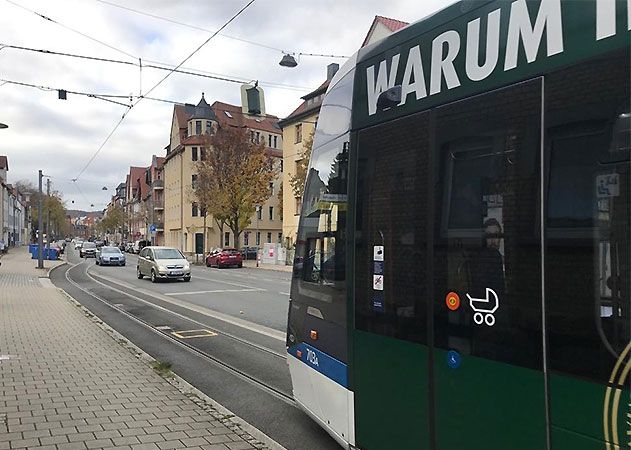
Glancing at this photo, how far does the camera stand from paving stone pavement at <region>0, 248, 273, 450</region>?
4625mm

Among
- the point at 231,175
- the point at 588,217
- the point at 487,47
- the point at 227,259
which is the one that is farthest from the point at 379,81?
the point at 231,175

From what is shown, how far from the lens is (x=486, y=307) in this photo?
2676 mm

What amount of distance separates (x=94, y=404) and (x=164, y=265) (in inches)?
744

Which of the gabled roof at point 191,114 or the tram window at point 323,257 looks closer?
the tram window at point 323,257

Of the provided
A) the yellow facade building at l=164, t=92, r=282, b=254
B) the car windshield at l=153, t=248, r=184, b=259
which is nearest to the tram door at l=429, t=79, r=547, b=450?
the car windshield at l=153, t=248, r=184, b=259

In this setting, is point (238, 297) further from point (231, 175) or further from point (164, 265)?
point (231, 175)

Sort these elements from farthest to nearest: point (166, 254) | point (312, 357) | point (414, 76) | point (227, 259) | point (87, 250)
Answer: point (87, 250), point (227, 259), point (166, 254), point (312, 357), point (414, 76)

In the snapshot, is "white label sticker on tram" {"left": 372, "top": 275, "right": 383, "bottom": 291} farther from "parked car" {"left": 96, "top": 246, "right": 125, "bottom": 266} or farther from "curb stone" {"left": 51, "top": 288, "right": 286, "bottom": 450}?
"parked car" {"left": 96, "top": 246, "right": 125, "bottom": 266}

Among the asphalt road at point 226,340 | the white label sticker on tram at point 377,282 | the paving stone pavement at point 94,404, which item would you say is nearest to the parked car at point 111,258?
the asphalt road at point 226,340

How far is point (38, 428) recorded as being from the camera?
15.9 ft

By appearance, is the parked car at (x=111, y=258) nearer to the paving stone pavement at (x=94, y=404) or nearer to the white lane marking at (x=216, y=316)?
the white lane marking at (x=216, y=316)

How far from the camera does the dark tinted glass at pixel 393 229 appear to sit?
3.16 m

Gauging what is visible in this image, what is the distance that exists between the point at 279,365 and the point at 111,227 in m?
A: 111

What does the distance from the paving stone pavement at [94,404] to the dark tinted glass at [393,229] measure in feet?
6.27
